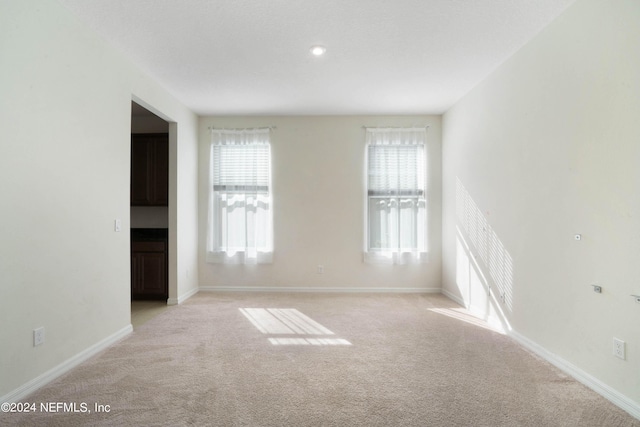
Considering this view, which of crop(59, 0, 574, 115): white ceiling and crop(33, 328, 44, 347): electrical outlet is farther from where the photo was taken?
crop(59, 0, 574, 115): white ceiling

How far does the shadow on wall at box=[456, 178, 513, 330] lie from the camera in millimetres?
3375

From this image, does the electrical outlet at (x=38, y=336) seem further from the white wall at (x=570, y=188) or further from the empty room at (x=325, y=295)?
the white wall at (x=570, y=188)

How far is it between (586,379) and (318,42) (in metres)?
3.36

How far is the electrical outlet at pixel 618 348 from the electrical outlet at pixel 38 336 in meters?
3.82

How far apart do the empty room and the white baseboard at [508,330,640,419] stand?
18 millimetres

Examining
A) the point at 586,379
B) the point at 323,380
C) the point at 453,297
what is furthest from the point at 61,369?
the point at 453,297

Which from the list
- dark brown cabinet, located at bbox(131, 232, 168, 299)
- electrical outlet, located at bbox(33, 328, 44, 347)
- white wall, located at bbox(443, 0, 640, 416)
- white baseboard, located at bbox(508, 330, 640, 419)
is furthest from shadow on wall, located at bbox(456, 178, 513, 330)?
dark brown cabinet, located at bbox(131, 232, 168, 299)

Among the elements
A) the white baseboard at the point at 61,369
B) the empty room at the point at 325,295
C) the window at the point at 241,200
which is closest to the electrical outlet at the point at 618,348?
the empty room at the point at 325,295

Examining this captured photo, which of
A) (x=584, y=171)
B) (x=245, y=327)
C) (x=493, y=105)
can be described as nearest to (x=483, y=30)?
(x=493, y=105)

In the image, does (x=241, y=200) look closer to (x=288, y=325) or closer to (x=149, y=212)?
(x=149, y=212)

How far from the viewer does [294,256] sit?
516 cm

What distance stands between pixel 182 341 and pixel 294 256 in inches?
90.5

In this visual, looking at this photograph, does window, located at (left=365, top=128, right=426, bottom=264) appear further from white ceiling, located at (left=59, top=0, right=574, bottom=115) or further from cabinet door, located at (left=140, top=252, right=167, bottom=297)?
cabinet door, located at (left=140, top=252, right=167, bottom=297)

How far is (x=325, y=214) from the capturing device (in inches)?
203
